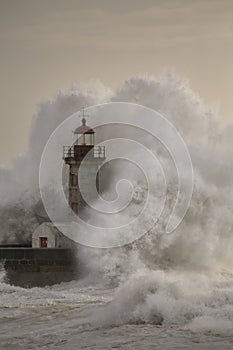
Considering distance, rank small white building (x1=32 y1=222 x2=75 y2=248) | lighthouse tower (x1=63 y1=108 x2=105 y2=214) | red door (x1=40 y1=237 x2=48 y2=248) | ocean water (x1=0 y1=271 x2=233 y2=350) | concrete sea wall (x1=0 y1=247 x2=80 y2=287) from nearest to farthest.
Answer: ocean water (x1=0 y1=271 x2=233 y2=350) < concrete sea wall (x1=0 y1=247 x2=80 y2=287) < small white building (x1=32 y1=222 x2=75 y2=248) < red door (x1=40 y1=237 x2=48 y2=248) < lighthouse tower (x1=63 y1=108 x2=105 y2=214)

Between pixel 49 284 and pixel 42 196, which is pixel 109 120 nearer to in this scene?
pixel 42 196

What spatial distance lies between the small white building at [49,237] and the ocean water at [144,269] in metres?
1.18

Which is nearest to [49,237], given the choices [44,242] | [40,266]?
[44,242]

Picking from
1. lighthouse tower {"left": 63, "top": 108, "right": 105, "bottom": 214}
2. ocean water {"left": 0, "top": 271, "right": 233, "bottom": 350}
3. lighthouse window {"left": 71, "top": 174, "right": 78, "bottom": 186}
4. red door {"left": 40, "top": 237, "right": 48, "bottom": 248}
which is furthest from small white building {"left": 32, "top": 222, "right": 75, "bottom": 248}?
ocean water {"left": 0, "top": 271, "right": 233, "bottom": 350}

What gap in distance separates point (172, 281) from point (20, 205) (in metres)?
8.52

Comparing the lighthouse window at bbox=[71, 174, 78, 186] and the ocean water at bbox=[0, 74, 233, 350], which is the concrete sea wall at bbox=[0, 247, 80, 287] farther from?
the lighthouse window at bbox=[71, 174, 78, 186]

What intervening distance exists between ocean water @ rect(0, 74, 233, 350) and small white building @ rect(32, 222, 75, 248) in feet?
3.87

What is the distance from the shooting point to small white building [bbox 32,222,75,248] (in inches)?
673

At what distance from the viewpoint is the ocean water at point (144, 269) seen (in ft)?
34.8

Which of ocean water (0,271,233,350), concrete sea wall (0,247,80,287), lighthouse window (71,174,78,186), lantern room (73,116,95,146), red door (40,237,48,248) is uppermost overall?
lantern room (73,116,95,146)

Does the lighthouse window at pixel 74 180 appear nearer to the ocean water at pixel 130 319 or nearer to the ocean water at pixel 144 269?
the ocean water at pixel 144 269

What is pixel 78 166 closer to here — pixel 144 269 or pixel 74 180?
pixel 74 180

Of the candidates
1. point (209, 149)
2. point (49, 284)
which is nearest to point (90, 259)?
point (49, 284)

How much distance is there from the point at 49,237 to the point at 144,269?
7.74 feet
